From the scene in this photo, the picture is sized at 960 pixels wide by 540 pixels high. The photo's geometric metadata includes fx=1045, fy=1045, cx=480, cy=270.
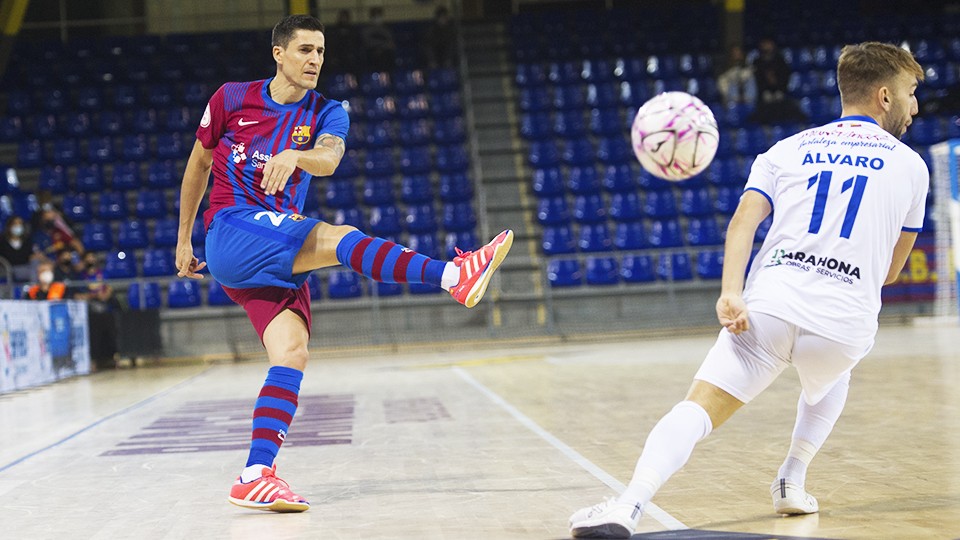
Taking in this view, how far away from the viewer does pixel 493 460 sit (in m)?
5.62

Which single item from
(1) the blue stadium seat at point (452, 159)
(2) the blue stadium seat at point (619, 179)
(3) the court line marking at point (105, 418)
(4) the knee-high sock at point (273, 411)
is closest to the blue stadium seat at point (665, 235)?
(2) the blue stadium seat at point (619, 179)

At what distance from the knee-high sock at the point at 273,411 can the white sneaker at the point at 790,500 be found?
2.00 m

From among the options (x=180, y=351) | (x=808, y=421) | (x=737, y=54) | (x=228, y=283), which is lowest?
(x=180, y=351)

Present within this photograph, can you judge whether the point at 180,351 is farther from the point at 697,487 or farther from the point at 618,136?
the point at 697,487

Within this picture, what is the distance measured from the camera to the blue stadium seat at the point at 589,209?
20.1 metres

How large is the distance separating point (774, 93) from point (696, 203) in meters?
3.23

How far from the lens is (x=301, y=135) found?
473cm

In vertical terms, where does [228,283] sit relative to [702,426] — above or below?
above

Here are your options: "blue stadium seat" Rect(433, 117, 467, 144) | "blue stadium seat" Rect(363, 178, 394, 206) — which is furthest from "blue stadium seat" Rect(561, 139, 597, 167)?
"blue stadium seat" Rect(363, 178, 394, 206)

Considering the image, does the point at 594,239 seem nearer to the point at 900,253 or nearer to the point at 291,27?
the point at 291,27

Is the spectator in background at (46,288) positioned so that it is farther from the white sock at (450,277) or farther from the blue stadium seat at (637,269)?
the white sock at (450,277)

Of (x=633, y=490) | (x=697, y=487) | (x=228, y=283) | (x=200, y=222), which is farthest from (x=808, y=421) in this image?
(x=200, y=222)

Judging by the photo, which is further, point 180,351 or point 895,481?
point 180,351

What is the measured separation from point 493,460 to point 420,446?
2.77ft
